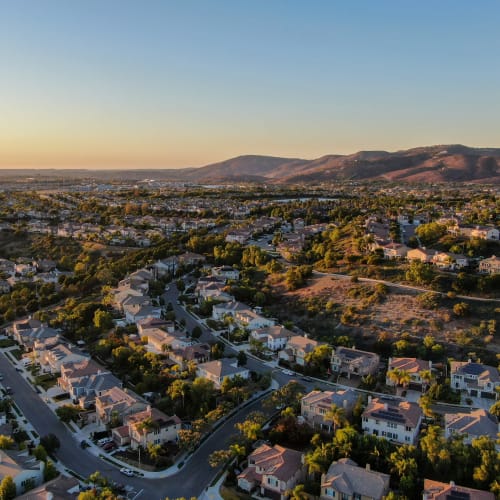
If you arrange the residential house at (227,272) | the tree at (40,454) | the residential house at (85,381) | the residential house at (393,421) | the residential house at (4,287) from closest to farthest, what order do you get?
1. the tree at (40,454)
2. the residential house at (393,421)
3. the residential house at (85,381)
4. the residential house at (227,272)
5. the residential house at (4,287)

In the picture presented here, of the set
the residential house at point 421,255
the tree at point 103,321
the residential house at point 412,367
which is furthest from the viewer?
the residential house at point 421,255

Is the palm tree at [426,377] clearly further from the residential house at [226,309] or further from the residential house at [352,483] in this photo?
the residential house at [226,309]

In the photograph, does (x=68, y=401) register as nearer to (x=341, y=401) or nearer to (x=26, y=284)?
(x=341, y=401)

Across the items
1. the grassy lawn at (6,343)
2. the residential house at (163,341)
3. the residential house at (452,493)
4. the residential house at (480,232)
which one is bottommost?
the grassy lawn at (6,343)

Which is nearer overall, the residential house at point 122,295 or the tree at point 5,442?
the tree at point 5,442

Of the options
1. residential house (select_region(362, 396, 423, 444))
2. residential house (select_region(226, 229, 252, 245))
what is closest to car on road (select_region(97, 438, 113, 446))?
residential house (select_region(362, 396, 423, 444))

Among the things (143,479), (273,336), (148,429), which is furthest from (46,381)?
(273,336)

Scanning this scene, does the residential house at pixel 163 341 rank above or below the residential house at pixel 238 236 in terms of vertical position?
below

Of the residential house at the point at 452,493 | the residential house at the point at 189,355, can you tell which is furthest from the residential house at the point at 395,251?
the residential house at the point at 452,493
